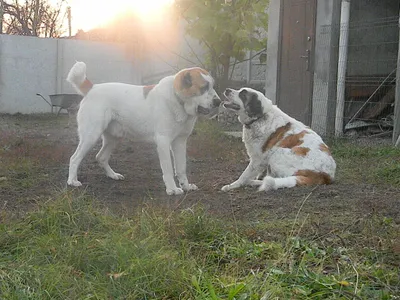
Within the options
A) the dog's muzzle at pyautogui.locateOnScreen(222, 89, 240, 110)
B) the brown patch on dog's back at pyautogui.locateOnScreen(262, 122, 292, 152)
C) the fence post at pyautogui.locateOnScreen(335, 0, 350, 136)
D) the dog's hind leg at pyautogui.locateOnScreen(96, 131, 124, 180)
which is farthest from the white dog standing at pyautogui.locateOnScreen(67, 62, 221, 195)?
the fence post at pyautogui.locateOnScreen(335, 0, 350, 136)

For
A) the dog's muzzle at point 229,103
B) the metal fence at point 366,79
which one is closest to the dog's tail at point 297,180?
the dog's muzzle at point 229,103

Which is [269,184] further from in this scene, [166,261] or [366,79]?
[366,79]

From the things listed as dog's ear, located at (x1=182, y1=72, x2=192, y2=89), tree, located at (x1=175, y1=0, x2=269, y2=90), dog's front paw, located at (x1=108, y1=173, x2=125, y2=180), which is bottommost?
dog's front paw, located at (x1=108, y1=173, x2=125, y2=180)

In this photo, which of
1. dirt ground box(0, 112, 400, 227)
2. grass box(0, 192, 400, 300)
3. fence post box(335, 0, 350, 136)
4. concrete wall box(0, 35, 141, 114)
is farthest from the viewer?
concrete wall box(0, 35, 141, 114)

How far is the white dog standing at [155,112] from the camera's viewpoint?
5895mm

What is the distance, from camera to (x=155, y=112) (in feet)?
19.7

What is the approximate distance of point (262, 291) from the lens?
8.94 ft

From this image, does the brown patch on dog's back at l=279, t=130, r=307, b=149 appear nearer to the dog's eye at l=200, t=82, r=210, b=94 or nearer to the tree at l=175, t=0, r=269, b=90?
the dog's eye at l=200, t=82, r=210, b=94

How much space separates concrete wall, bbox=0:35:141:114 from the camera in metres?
17.1

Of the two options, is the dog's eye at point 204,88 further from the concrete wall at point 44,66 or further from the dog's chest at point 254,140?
the concrete wall at point 44,66

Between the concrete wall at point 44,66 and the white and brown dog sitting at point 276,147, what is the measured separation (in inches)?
482

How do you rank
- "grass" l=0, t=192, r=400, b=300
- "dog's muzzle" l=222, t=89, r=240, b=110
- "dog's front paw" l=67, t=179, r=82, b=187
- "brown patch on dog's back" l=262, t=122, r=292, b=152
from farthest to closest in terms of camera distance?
"dog's muzzle" l=222, t=89, r=240, b=110, "brown patch on dog's back" l=262, t=122, r=292, b=152, "dog's front paw" l=67, t=179, r=82, b=187, "grass" l=0, t=192, r=400, b=300

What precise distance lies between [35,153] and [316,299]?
20.4 feet

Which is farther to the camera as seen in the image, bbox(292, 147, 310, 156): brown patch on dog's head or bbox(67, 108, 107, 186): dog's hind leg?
bbox(67, 108, 107, 186): dog's hind leg
